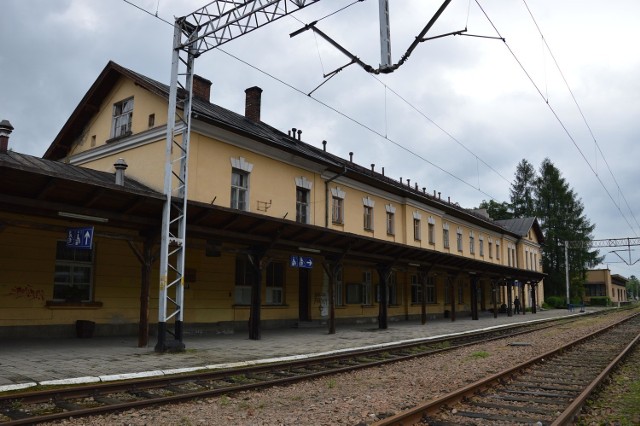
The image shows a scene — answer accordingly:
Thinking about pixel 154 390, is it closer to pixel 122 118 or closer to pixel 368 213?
pixel 122 118

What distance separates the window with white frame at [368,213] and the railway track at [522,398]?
13.8 metres

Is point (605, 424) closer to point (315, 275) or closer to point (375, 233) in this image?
point (315, 275)

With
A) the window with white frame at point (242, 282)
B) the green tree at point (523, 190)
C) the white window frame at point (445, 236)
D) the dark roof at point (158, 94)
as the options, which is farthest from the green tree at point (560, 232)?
the window with white frame at point (242, 282)

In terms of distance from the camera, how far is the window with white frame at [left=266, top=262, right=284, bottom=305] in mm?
18922

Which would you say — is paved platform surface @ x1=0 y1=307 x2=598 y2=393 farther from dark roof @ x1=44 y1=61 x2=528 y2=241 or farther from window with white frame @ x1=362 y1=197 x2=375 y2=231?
window with white frame @ x1=362 y1=197 x2=375 y2=231

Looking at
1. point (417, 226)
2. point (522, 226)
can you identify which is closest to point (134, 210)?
point (417, 226)

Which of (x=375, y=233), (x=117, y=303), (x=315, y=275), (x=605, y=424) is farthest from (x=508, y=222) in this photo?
(x=605, y=424)

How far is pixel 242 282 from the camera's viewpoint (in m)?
17.9

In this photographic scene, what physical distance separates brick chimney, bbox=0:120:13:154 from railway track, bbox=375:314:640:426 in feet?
37.2

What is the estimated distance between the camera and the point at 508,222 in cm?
5134

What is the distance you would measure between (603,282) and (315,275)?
69206 millimetres

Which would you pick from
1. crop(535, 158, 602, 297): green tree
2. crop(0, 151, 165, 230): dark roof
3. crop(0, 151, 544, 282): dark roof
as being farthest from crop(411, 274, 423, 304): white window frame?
crop(535, 158, 602, 297): green tree

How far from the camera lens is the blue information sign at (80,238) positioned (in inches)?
413

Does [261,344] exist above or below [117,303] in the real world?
below
